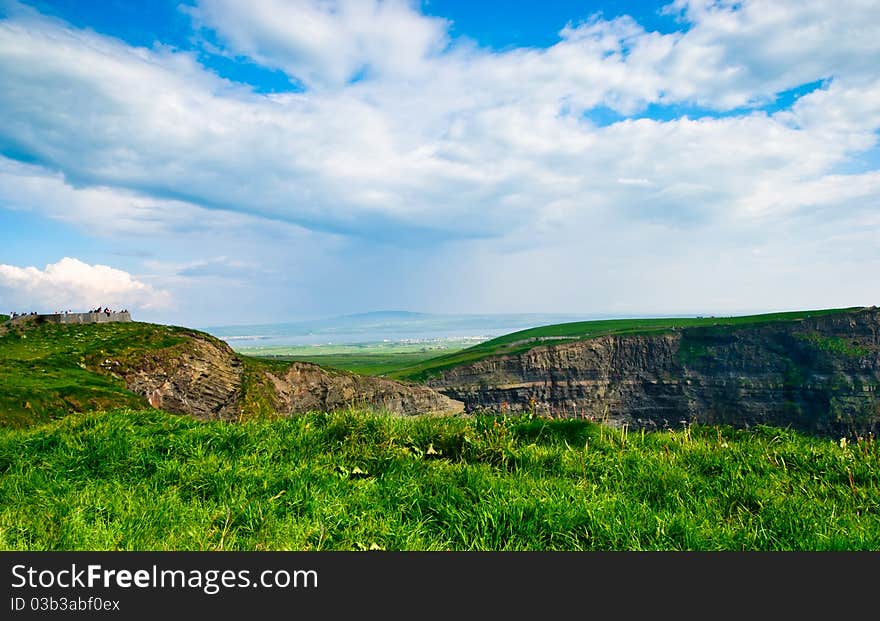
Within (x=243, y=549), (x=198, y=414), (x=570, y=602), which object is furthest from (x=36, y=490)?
(x=198, y=414)

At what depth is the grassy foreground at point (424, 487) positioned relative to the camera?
4641 millimetres

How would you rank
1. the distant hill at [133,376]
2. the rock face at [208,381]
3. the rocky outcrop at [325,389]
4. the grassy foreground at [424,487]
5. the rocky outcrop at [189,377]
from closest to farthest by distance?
the grassy foreground at [424,487]
the distant hill at [133,376]
the rocky outcrop at [189,377]
the rock face at [208,381]
the rocky outcrop at [325,389]

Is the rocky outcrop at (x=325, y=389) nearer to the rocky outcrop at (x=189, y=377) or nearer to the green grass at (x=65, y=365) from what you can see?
Result: the rocky outcrop at (x=189, y=377)

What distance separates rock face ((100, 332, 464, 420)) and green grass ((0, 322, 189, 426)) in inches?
33.1

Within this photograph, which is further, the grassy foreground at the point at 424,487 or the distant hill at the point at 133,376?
the distant hill at the point at 133,376

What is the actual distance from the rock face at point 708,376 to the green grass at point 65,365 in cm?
7962

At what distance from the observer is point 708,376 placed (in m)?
116

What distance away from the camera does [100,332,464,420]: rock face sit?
25.4m

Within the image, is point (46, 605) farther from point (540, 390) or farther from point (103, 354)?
point (540, 390)

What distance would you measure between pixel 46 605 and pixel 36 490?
300 centimetres

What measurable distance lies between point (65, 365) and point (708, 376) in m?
125

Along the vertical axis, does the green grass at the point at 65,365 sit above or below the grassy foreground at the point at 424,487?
above

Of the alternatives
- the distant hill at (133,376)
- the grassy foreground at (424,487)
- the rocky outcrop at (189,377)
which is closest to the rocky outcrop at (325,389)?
the distant hill at (133,376)

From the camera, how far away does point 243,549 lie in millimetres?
4387
